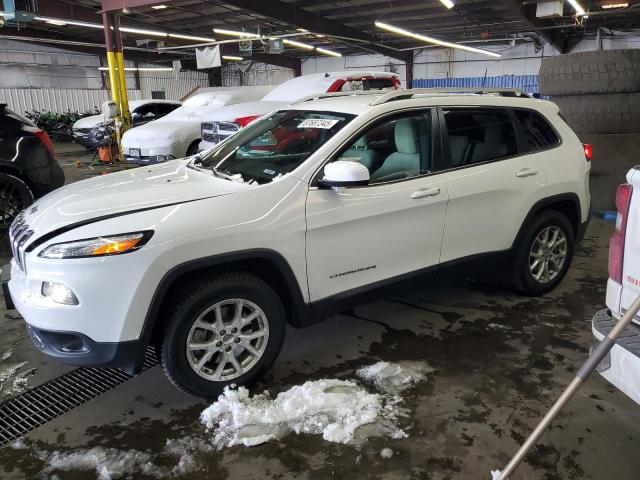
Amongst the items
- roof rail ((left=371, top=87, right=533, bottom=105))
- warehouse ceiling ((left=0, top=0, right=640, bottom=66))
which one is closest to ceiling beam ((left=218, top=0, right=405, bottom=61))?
warehouse ceiling ((left=0, top=0, right=640, bottom=66))

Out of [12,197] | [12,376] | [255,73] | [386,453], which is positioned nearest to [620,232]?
[386,453]

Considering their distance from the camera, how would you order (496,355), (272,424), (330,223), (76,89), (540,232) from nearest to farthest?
(272,424)
(330,223)
(496,355)
(540,232)
(76,89)

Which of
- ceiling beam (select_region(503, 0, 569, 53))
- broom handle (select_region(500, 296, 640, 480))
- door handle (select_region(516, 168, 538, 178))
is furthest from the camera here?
ceiling beam (select_region(503, 0, 569, 53))

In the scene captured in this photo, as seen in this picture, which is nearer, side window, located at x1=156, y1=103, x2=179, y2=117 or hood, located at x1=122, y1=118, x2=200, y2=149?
hood, located at x1=122, y1=118, x2=200, y2=149

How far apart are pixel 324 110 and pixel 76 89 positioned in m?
27.4

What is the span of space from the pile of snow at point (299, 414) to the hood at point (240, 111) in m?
7.13

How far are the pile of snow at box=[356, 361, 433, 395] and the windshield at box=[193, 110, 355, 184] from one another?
1.31 meters

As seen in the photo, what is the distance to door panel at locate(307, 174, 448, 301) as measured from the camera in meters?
2.89

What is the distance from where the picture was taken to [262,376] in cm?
298

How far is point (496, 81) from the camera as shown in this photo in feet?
80.8

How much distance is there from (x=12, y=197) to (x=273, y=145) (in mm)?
4367

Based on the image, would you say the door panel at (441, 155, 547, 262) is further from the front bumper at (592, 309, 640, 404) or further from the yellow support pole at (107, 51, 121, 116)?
the yellow support pole at (107, 51, 121, 116)

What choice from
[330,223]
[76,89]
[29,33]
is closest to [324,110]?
[330,223]

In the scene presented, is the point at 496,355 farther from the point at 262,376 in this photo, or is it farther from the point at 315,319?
the point at 262,376
